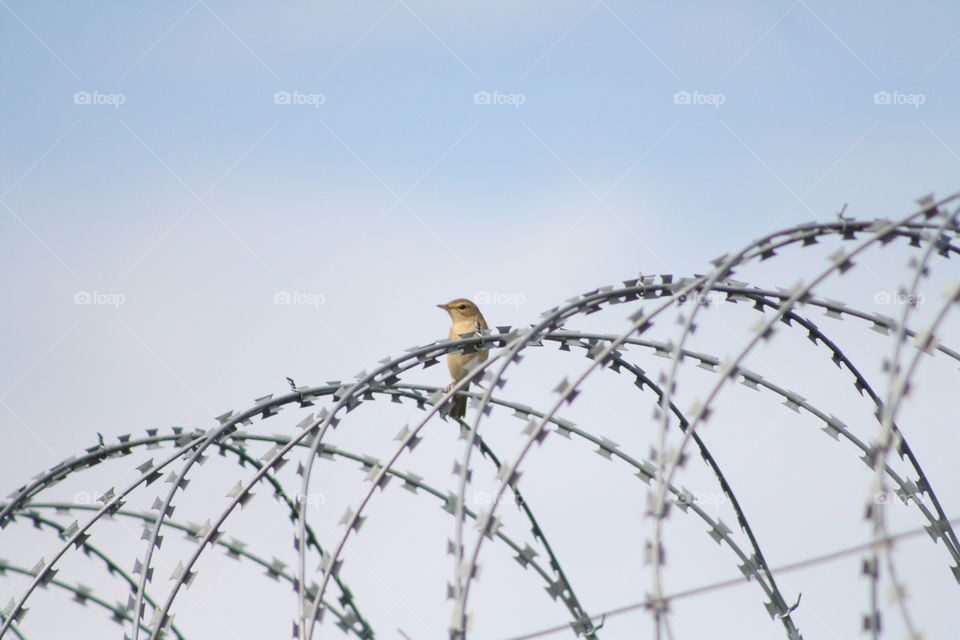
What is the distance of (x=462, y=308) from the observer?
13953 mm

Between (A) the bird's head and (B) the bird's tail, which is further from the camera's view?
(A) the bird's head

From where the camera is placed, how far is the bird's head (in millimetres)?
13938

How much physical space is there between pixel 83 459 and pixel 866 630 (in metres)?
7.36

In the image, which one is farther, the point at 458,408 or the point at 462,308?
the point at 462,308

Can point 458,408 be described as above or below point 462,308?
below

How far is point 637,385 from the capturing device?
11.0 m

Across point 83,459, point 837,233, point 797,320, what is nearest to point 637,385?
point 797,320

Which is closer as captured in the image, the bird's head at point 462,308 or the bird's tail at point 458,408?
the bird's tail at point 458,408

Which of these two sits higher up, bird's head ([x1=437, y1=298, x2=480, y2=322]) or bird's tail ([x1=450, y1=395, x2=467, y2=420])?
bird's head ([x1=437, y1=298, x2=480, y2=322])

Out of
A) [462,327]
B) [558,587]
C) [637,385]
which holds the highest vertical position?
[462,327]

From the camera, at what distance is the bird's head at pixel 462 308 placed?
45.7 ft

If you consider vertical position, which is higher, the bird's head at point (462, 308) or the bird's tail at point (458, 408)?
the bird's head at point (462, 308)

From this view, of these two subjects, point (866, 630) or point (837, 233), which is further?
point (837, 233)

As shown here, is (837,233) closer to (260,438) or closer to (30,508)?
(260,438)
